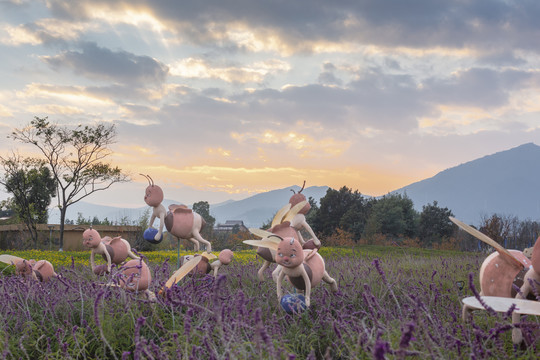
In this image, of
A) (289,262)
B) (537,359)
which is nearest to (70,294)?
(289,262)

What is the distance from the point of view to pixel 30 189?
93.4 feet

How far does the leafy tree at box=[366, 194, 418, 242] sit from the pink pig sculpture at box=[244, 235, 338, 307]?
21023mm

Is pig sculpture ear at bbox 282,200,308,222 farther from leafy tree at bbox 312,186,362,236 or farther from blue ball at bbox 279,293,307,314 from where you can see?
leafy tree at bbox 312,186,362,236

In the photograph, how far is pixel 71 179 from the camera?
950 inches

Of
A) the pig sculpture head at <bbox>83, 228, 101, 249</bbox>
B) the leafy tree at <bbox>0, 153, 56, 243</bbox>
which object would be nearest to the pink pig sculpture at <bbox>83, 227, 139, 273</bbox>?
the pig sculpture head at <bbox>83, 228, 101, 249</bbox>

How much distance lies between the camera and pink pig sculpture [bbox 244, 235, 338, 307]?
418cm

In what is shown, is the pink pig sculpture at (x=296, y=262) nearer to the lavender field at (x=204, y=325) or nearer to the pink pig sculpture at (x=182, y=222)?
the lavender field at (x=204, y=325)

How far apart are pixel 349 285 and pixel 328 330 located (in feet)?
5.90

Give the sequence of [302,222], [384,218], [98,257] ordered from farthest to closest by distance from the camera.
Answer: [384,218] < [98,257] < [302,222]

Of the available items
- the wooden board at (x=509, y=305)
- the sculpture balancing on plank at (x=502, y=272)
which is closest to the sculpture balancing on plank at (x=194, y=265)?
the sculpture balancing on plank at (x=502, y=272)

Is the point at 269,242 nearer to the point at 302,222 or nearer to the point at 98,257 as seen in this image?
the point at 302,222

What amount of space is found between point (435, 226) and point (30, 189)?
24.7 metres

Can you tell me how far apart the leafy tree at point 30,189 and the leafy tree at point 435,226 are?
20656 mm

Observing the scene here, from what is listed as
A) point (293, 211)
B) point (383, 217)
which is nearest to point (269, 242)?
point (293, 211)
